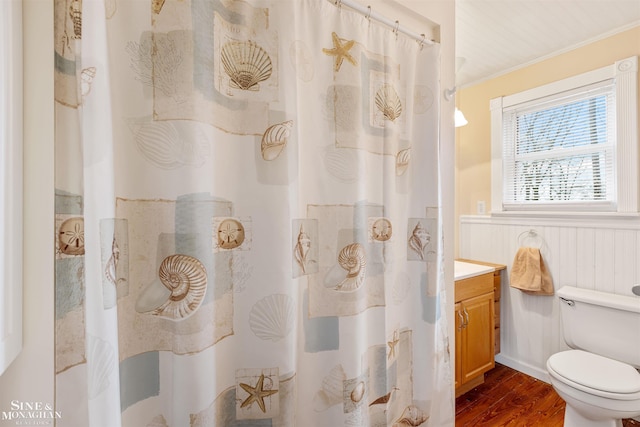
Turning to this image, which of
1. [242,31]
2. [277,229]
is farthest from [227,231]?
[242,31]

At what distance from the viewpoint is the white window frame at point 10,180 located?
0.51 m

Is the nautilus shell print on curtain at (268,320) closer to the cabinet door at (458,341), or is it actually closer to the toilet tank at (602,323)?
the cabinet door at (458,341)

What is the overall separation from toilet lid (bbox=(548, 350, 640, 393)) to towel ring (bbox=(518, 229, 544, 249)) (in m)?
0.74

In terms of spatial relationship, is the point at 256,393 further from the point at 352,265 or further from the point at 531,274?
the point at 531,274

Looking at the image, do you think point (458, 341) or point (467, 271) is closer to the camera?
point (458, 341)

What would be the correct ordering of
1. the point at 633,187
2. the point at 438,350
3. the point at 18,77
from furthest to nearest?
1. the point at 633,187
2. the point at 438,350
3. the point at 18,77

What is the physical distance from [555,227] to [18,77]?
2.70 m

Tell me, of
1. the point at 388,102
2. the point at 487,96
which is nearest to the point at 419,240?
the point at 388,102

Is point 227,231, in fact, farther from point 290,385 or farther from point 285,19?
point 285,19

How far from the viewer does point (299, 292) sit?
920 millimetres

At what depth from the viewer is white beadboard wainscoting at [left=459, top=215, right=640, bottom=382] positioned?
183 centimetres

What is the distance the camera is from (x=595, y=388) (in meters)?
1.42

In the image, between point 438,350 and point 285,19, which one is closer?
point 285,19

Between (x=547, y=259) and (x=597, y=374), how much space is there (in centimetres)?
82
